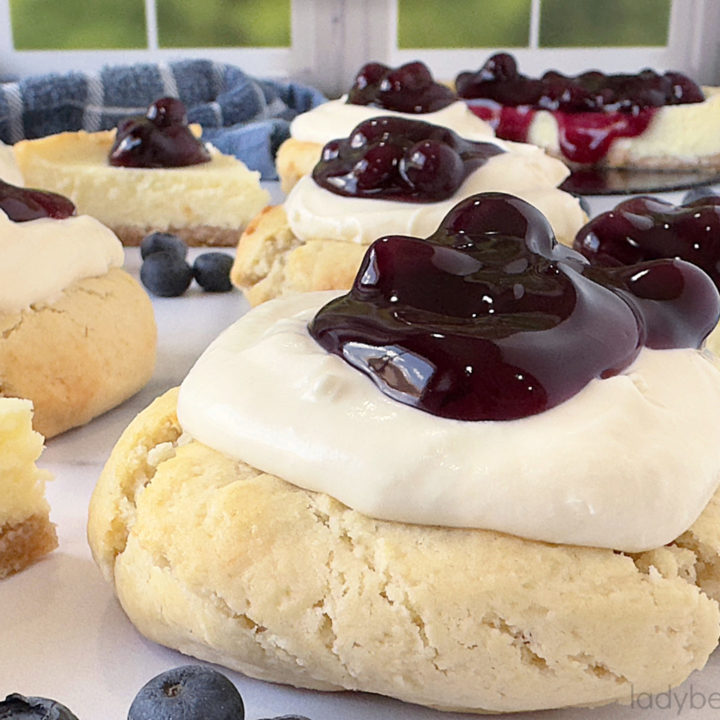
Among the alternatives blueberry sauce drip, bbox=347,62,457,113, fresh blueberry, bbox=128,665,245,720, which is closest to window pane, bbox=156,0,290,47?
blueberry sauce drip, bbox=347,62,457,113

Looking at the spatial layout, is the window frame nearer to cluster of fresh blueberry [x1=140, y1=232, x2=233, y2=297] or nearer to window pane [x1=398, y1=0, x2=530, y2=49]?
window pane [x1=398, y1=0, x2=530, y2=49]

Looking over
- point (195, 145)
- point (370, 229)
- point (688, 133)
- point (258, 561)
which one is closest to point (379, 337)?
point (258, 561)

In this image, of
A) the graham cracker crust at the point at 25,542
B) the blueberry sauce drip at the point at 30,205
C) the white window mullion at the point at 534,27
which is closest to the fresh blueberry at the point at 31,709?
the graham cracker crust at the point at 25,542

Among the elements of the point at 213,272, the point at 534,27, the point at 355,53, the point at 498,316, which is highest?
the point at 498,316

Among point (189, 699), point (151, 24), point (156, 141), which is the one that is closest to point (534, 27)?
point (151, 24)

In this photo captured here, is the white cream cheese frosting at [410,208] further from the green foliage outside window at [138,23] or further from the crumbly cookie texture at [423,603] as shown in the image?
the green foliage outside window at [138,23]

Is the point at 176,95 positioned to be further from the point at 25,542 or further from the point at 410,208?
the point at 25,542

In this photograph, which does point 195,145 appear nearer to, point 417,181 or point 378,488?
point 417,181
